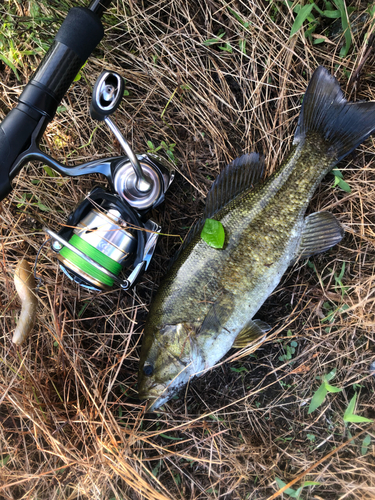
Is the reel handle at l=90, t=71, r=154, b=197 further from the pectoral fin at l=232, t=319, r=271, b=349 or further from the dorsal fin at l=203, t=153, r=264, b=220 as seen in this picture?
the pectoral fin at l=232, t=319, r=271, b=349

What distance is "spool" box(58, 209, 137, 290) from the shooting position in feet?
6.32

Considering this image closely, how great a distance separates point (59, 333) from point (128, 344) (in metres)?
0.50

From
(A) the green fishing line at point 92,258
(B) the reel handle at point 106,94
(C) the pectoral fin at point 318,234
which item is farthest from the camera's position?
(C) the pectoral fin at point 318,234

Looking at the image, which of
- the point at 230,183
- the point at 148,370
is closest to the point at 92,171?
the point at 230,183

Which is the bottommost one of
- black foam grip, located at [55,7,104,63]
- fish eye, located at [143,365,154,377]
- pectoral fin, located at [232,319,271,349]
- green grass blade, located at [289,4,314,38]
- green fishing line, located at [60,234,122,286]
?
fish eye, located at [143,365,154,377]

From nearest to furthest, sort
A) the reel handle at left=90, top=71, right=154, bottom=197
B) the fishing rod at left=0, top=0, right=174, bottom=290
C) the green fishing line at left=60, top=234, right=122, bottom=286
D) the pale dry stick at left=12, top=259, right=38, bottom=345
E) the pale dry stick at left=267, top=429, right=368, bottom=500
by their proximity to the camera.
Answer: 1. the reel handle at left=90, top=71, right=154, bottom=197
2. the fishing rod at left=0, top=0, right=174, bottom=290
3. the green fishing line at left=60, top=234, right=122, bottom=286
4. the pale dry stick at left=267, top=429, right=368, bottom=500
5. the pale dry stick at left=12, top=259, right=38, bottom=345

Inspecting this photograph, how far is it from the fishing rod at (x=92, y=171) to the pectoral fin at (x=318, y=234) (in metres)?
0.97

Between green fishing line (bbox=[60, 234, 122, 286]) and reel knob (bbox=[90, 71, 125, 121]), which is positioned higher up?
reel knob (bbox=[90, 71, 125, 121])

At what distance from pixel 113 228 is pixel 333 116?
5.13 ft

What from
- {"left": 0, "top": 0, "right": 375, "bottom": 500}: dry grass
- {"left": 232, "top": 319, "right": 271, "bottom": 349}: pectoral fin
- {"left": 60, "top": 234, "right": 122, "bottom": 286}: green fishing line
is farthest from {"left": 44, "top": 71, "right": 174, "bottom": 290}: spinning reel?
{"left": 232, "top": 319, "right": 271, "bottom": 349}: pectoral fin

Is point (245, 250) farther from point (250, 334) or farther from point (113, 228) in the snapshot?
point (113, 228)

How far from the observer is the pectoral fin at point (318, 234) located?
84.0 inches

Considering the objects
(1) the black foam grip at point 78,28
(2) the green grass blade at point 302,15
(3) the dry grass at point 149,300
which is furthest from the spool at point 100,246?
(2) the green grass blade at point 302,15

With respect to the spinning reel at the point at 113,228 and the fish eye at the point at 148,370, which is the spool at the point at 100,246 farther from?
the fish eye at the point at 148,370
